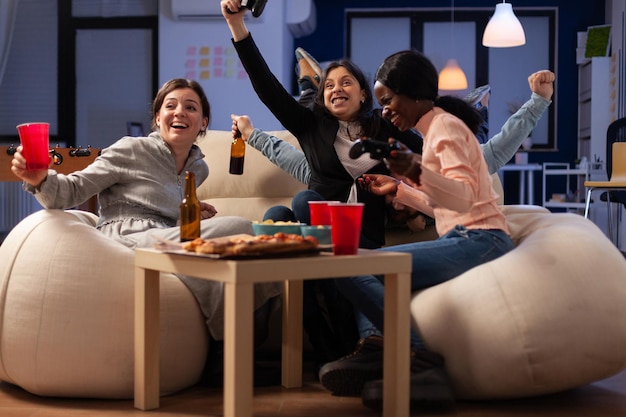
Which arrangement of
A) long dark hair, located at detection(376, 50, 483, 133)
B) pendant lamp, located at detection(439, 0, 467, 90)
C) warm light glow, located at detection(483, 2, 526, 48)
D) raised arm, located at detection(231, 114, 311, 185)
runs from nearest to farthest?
long dark hair, located at detection(376, 50, 483, 133)
raised arm, located at detection(231, 114, 311, 185)
warm light glow, located at detection(483, 2, 526, 48)
pendant lamp, located at detection(439, 0, 467, 90)

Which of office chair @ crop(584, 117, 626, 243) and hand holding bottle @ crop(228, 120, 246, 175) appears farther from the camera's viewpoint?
office chair @ crop(584, 117, 626, 243)

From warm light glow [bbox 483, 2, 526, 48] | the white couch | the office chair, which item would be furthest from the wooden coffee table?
warm light glow [bbox 483, 2, 526, 48]

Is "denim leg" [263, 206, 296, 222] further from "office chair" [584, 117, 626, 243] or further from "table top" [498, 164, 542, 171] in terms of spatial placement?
"table top" [498, 164, 542, 171]

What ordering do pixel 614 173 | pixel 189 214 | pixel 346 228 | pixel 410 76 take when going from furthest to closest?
pixel 614 173, pixel 410 76, pixel 189 214, pixel 346 228

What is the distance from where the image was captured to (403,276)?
6.32ft

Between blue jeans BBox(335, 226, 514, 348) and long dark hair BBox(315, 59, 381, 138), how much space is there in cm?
76

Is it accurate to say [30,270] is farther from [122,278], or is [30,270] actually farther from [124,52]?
[124,52]

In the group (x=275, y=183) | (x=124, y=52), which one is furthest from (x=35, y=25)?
(x=275, y=183)

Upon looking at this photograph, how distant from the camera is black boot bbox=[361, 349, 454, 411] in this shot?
2.04 m

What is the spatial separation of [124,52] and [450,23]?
3.47 m

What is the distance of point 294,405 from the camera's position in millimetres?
2186

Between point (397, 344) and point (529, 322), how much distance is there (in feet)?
1.21

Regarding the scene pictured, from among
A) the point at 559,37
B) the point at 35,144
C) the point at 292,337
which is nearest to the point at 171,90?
the point at 35,144

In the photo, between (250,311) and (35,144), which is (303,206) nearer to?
(35,144)
